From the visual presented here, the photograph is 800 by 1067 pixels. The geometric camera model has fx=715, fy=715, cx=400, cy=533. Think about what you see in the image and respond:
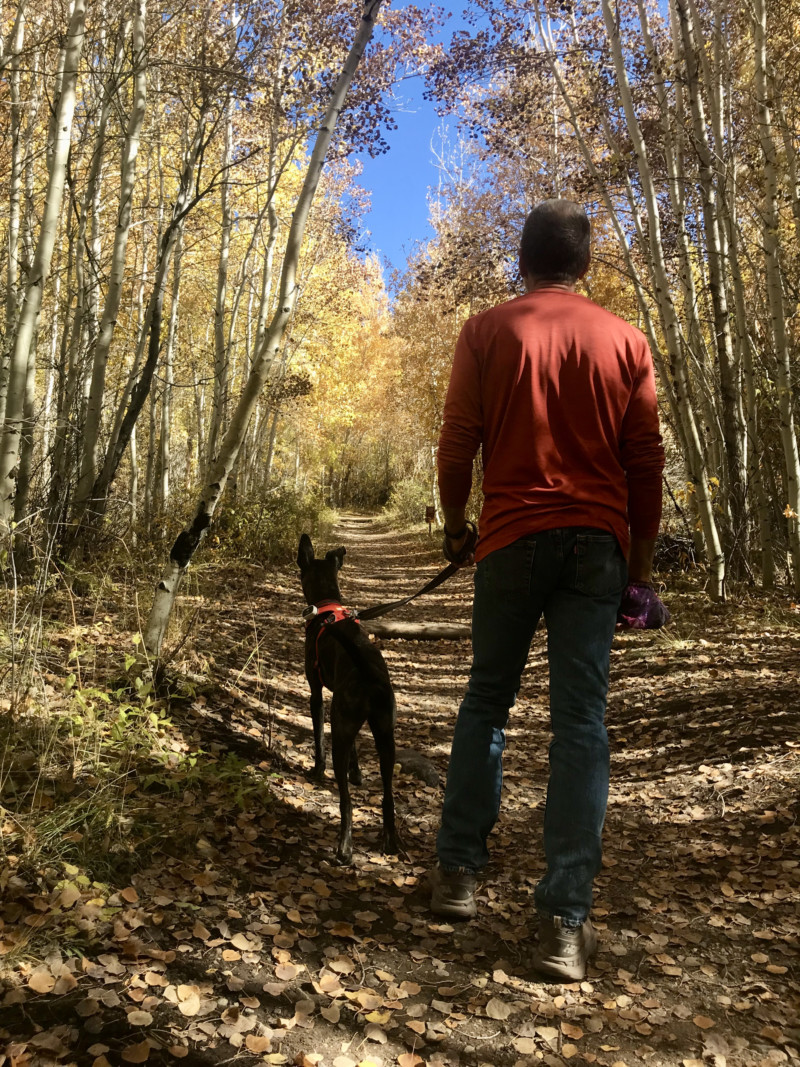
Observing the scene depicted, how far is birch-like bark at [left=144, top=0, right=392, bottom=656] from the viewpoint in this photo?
4750 millimetres

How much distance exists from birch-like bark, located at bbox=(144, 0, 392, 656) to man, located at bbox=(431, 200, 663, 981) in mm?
2542

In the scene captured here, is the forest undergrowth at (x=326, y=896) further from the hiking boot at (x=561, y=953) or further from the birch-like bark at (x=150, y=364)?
the birch-like bark at (x=150, y=364)

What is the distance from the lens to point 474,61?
400 inches

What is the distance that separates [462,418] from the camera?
2561 mm

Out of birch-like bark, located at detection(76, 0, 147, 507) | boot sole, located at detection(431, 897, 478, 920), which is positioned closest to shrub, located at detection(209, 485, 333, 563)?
birch-like bark, located at detection(76, 0, 147, 507)

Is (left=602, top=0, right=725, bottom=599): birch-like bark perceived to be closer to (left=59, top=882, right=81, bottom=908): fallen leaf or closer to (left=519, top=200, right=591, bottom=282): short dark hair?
(left=519, top=200, right=591, bottom=282): short dark hair

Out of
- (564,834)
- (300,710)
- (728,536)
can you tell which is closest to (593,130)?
(728,536)

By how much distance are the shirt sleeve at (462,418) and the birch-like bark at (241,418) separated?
243cm

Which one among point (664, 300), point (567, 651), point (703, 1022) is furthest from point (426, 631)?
point (703, 1022)

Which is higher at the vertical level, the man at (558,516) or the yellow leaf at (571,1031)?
the man at (558,516)

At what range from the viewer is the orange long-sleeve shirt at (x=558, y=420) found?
2379 millimetres

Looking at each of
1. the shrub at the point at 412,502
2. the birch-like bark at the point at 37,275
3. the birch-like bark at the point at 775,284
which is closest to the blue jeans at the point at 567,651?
the birch-like bark at the point at 37,275

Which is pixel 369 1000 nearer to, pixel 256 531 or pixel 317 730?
pixel 317 730

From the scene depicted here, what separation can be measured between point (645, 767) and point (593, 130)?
363 inches
